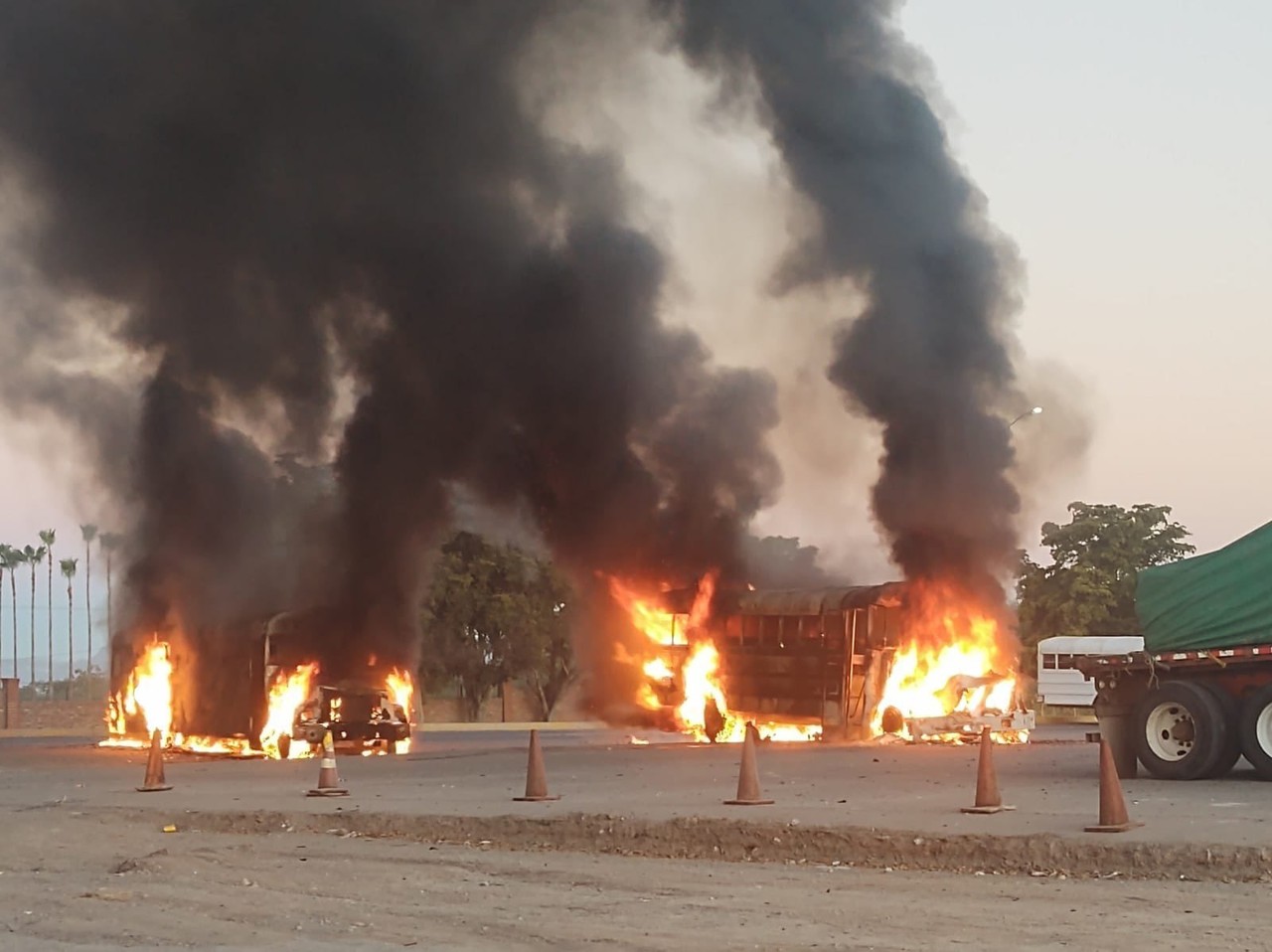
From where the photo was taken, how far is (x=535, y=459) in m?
→ 39.3

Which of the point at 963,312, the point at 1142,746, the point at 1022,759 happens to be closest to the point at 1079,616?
the point at 963,312

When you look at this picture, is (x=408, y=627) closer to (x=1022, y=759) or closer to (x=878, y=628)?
(x=878, y=628)

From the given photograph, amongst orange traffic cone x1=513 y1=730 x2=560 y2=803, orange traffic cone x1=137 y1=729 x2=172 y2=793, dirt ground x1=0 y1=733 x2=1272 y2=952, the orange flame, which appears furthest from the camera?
the orange flame

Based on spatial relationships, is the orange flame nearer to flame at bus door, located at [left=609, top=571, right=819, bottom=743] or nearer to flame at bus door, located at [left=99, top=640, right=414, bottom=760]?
flame at bus door, located at [left=99, top=640, right=414, bottom=760]

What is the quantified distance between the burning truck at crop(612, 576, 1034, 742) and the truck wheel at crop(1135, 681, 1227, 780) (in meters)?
9.41

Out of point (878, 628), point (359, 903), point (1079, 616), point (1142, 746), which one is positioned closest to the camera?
point (359, 903)

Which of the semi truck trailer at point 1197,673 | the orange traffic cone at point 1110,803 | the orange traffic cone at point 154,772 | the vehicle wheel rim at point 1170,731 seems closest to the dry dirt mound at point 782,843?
the orange traffic cone at point 1110,803

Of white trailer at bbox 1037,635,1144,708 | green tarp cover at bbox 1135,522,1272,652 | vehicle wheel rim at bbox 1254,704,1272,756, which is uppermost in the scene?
green tarp cover at bbox 1135,522,1272,652

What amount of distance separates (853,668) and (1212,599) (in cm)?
1072

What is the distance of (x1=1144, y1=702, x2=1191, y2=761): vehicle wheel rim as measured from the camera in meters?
19.8

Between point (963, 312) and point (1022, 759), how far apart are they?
1356 centimetres

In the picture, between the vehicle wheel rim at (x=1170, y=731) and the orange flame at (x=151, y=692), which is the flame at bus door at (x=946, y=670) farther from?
the orange flame at (x=151, y=692)

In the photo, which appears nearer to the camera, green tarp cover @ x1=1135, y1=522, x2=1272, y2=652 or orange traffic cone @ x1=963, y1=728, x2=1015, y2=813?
orange traffic cone @ x1=963, y1=728, x2=1015, y2=813

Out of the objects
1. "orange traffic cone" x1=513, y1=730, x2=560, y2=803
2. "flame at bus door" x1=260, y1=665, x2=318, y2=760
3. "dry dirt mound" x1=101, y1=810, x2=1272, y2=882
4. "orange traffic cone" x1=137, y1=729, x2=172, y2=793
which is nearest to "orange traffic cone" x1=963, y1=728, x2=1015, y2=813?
"dry dirt mound" x1=101, y1=810, x2=1272, y2=882
